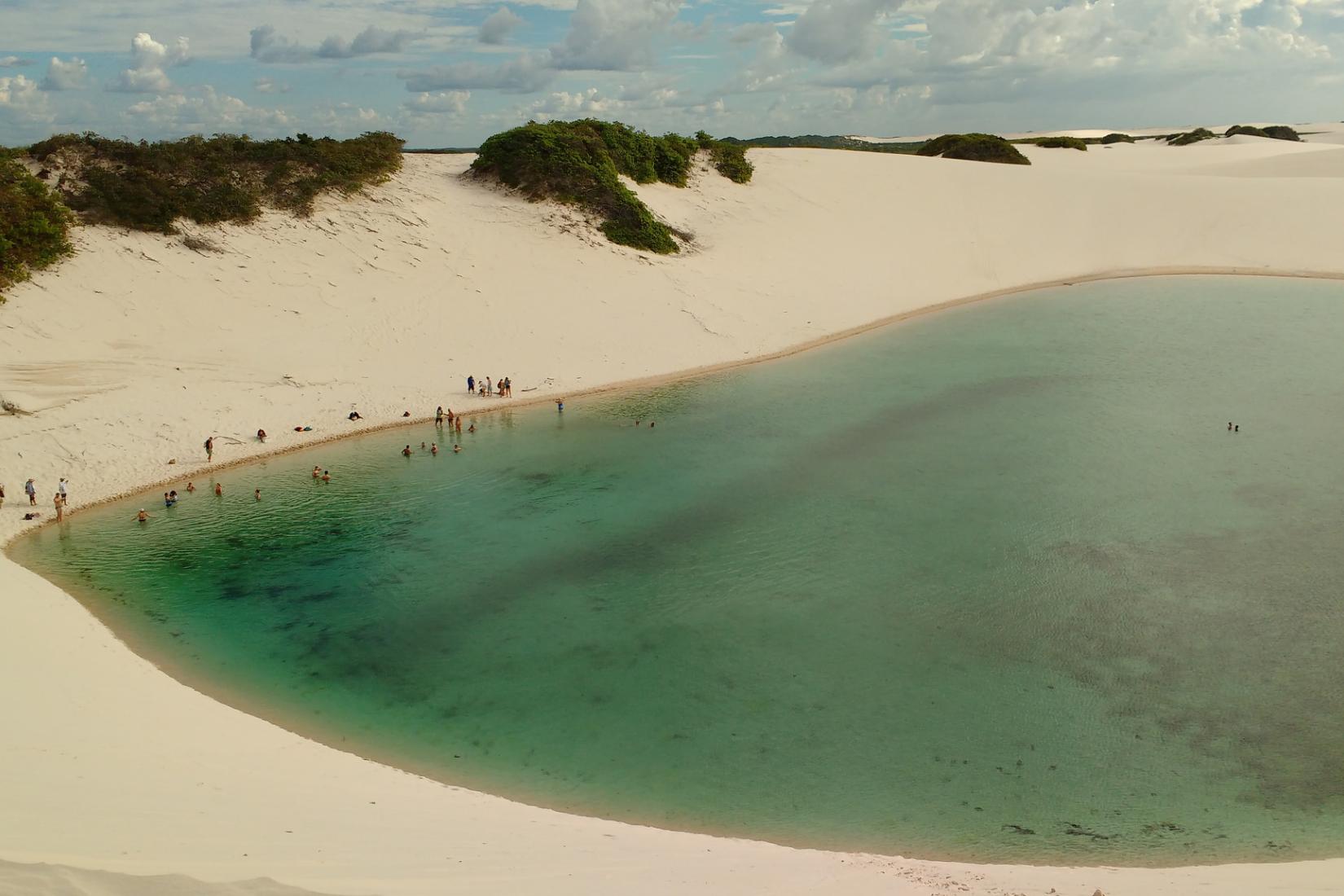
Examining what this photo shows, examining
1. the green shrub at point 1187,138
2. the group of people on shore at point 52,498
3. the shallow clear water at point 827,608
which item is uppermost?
the green shrub at point 1187,138

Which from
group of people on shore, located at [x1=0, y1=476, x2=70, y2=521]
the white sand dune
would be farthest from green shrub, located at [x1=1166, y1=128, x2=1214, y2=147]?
the white sand dune

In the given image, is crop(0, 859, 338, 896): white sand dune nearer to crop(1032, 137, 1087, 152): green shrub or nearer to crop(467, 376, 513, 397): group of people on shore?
crop(467, 376, 513, 397): group of people on shore

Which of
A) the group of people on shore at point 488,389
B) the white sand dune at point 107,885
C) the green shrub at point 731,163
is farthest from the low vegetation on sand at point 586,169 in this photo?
the white sand dune at point 107,885

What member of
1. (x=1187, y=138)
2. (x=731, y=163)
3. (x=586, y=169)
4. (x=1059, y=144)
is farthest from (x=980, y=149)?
(x=1187, y=138)

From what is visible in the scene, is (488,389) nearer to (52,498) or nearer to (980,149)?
(52,498)

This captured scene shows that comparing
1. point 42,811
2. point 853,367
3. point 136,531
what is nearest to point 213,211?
point 136,531

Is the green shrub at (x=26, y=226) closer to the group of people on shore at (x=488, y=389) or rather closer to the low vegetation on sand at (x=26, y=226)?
the low vegetation on sand at (x=26, y=226)
